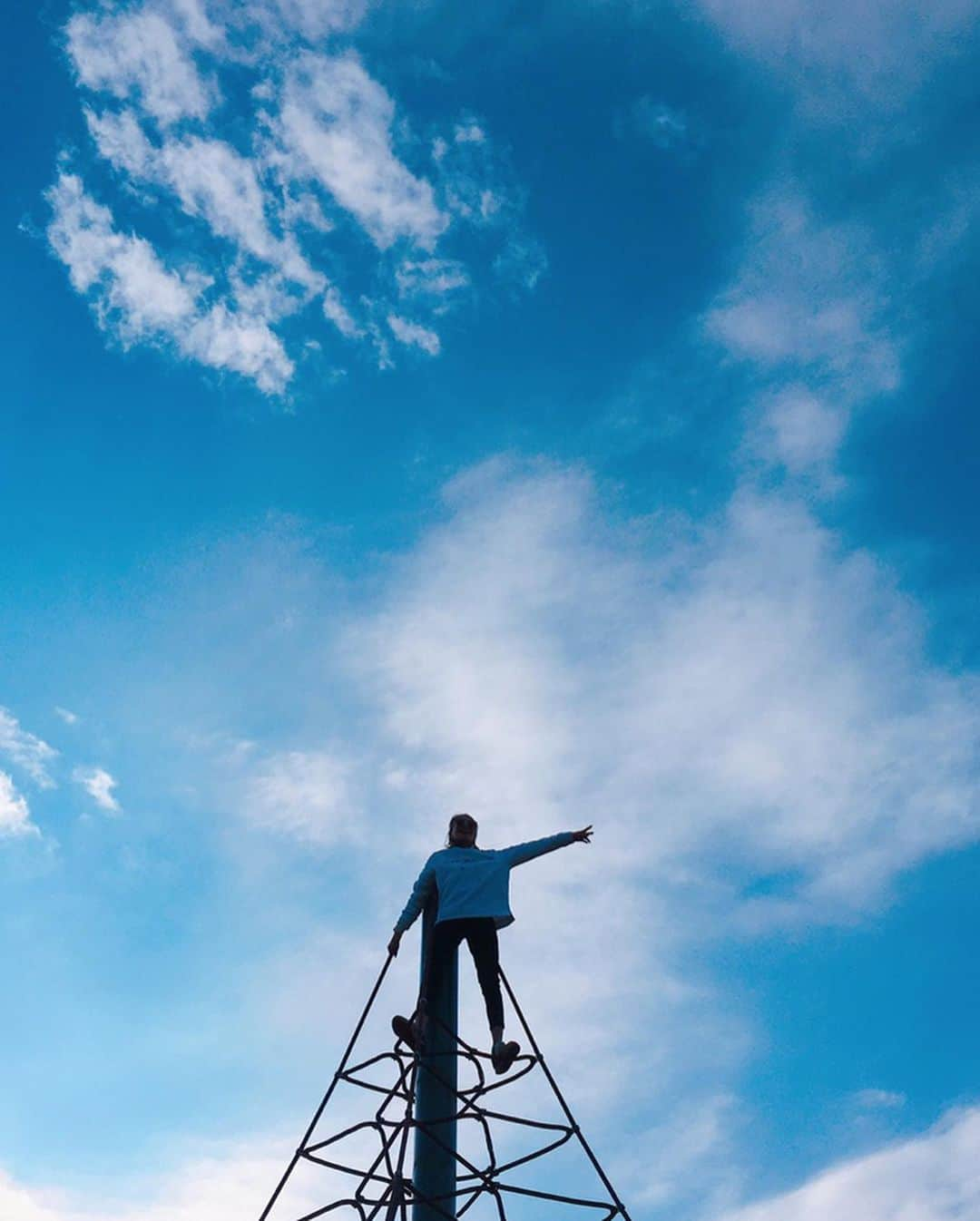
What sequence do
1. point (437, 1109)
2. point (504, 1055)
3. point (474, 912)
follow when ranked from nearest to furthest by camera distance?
point (437, 1109), point (504, 1055), point (474, 912)

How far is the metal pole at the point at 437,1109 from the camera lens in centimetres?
657

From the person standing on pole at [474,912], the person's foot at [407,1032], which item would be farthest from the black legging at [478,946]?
the person's foot at [407,1032]

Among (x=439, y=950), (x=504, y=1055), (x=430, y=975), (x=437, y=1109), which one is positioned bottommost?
(x=437, y=1109)

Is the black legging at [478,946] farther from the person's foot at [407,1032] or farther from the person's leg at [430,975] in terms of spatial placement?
the person's foot at [407,1032]

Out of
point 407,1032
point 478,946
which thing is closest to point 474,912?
point 478,946

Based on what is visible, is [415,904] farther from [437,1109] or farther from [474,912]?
[437,1109]

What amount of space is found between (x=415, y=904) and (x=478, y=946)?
59 centimetres

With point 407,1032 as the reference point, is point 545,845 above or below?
above

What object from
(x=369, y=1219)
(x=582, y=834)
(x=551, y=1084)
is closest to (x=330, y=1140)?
(x=369, y=1219)

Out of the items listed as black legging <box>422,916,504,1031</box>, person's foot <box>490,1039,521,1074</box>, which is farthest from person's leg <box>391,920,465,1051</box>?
person's foot <box>490,1039,521,1074</box>

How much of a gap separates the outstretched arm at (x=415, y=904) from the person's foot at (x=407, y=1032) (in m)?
0.87

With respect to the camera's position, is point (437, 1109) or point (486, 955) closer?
point (437, 1109)

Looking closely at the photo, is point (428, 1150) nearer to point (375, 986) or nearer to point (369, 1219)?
point (369, 1219)

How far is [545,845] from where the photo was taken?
813 cm
